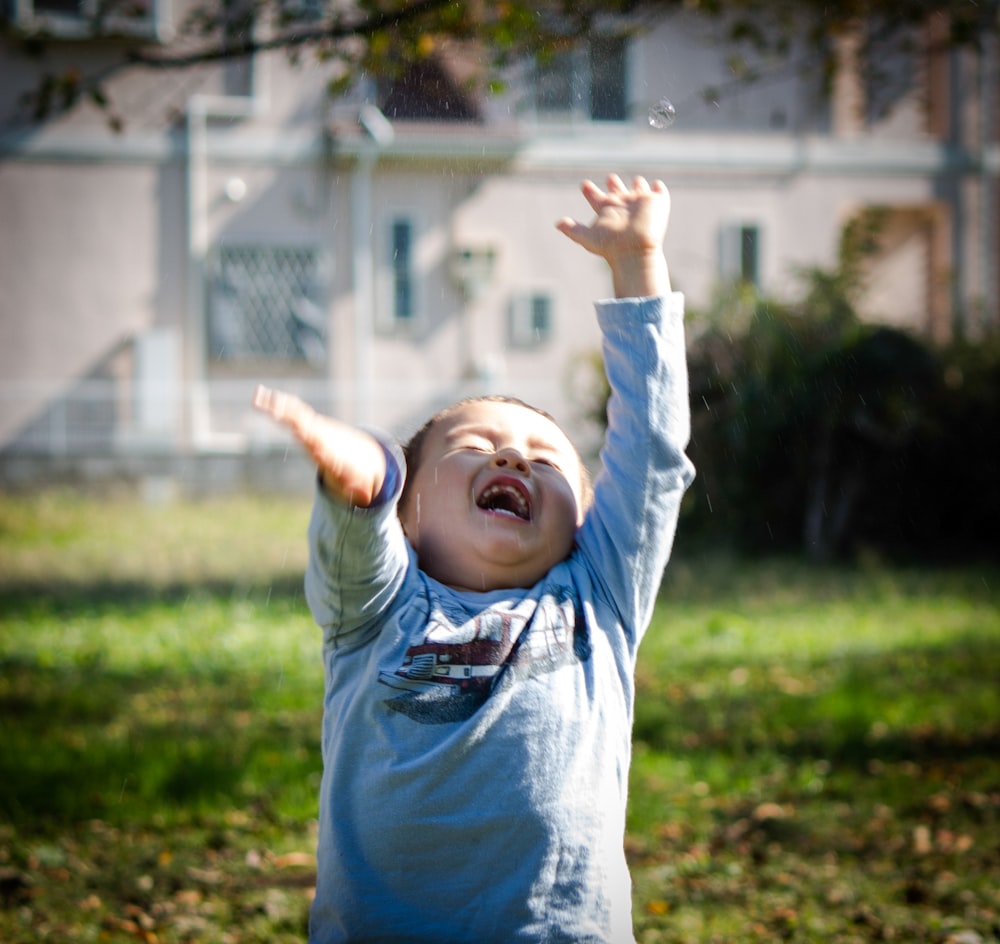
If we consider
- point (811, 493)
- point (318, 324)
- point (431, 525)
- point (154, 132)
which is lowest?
point (811, 493)

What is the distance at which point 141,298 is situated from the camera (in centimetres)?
1562

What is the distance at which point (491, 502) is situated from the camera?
6.13ft

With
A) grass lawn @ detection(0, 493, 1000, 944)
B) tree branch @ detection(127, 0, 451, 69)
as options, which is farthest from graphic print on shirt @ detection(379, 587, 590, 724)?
tree branch @ detection(127, 0, 451, 69)

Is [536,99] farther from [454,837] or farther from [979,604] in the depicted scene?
[979,604]

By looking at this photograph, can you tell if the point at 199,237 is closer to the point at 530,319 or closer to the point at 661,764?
the point at 530,319

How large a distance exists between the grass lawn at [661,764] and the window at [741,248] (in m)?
9.31

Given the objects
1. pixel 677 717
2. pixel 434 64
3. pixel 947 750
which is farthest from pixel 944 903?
pixel 434 64

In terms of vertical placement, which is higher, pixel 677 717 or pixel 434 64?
pixel 434 64

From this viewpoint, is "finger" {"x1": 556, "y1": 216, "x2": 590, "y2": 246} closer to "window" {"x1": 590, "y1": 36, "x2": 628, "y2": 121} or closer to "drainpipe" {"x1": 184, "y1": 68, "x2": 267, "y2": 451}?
"window" {"x1": 590, "y1": 36, "x2": 628, "y2": 121}

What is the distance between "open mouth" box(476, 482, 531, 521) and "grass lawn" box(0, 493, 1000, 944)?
161 centimetres

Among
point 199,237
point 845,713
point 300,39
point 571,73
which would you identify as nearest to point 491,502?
point 300,39

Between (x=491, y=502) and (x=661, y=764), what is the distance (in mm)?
2763

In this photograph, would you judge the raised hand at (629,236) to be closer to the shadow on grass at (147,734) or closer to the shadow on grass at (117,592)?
the shadow on grass at (147,734)

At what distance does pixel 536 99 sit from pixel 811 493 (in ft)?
19.1
